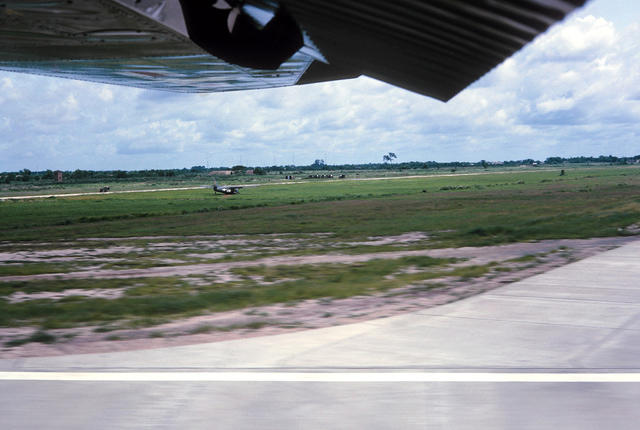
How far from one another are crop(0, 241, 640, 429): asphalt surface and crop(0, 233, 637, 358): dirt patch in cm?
35

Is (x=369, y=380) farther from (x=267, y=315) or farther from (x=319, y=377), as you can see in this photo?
(x=267, y=315)

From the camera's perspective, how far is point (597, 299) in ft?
A: 22.6

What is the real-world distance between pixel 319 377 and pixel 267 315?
2.23 metres


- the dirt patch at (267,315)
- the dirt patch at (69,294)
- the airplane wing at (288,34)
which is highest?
the airplane wing at (288,34)

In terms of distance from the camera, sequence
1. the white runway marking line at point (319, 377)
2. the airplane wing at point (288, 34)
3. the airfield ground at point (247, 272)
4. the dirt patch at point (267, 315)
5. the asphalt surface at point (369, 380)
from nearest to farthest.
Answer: the asphalt surface at point (369, 380) → the white runway marking line at point (319, 377) → the dirt patch at point (267, 315) → the airfield ground at point (247, 272) → the airplane wing at point (288, 34)

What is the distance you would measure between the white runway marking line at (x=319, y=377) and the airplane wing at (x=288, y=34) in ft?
23.1

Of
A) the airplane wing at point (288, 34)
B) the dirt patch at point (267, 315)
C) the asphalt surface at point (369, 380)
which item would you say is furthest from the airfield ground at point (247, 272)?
the airplane wing at point (288, 34)

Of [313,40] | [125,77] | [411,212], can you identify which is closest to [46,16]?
[313,40]

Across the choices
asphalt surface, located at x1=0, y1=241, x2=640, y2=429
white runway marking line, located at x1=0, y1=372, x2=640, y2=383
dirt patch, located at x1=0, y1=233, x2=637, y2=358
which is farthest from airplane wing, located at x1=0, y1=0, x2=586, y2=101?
white runway marking line, located at x1=0, y1=372, x2=640, y2=383

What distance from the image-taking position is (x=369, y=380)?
4.26 meters

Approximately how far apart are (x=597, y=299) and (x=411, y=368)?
350 centimetres

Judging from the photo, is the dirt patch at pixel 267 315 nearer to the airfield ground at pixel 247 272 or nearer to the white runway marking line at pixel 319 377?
the airfield ground at pixel 247 272

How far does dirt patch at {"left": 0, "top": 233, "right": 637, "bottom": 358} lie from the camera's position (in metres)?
5.43

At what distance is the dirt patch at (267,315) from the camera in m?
5.43
